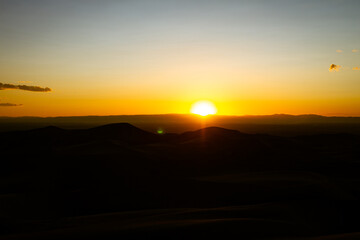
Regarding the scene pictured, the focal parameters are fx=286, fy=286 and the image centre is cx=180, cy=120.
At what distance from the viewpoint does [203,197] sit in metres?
13.2

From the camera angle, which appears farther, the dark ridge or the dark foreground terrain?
the dark ridge

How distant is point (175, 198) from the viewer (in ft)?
43.0

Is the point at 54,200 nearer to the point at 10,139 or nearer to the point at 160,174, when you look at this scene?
the point at 160,174

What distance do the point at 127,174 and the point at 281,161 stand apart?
13833mm

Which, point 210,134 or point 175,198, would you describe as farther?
point 210,134

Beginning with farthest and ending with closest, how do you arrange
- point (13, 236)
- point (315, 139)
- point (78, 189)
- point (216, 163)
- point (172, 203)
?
point (315, 139) → point (216, 163) → point (78, 189) → point (172, 203) → point (13, 236)

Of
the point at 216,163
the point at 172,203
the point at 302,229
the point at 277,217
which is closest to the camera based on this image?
the point at 302,229

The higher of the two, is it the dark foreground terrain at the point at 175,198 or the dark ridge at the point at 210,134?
the dark ridge at the point at 210,134

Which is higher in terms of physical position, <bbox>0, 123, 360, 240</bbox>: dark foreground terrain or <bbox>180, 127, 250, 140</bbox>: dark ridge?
<bbox>180, 127, 250, 140</bbox>: dark ridge

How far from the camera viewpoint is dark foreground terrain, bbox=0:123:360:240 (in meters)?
7.75

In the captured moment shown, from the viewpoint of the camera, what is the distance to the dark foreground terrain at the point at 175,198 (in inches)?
305

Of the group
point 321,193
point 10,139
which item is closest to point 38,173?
point 321,193

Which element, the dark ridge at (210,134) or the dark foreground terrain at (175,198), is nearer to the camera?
the dark foreground terrain at (175,198)

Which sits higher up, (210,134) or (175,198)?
(210,134)
